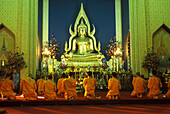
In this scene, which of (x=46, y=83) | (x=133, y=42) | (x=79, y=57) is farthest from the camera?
(x=79, y=57)

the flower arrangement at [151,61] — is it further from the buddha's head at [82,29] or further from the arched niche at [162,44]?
the buddha's head at [82,29]

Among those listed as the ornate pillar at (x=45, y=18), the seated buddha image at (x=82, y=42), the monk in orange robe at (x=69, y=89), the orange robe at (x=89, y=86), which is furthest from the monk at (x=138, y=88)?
the ornate pillar at (x=45, y=18)

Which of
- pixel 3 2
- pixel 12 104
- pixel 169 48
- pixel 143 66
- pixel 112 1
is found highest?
pixel 112 1

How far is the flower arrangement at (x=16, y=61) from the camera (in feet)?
32.7

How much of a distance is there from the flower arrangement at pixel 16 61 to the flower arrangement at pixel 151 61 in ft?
18.2

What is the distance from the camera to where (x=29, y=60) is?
1084 cm

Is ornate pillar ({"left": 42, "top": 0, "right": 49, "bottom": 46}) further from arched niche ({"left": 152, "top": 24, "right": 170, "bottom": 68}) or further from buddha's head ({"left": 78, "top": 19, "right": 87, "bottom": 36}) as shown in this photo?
arched niche ({"left": 152, "top": 24, "right": 170, "bottom": 68})

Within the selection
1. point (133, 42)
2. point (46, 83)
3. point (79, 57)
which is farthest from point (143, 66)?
point (46, 83)

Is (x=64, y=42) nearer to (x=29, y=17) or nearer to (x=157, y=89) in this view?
(x=29, y=17)

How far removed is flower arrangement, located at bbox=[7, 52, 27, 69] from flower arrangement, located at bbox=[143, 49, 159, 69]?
5.53 meters

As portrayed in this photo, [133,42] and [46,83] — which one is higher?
[133,42]

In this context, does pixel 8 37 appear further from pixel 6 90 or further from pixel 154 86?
pixel 154 86

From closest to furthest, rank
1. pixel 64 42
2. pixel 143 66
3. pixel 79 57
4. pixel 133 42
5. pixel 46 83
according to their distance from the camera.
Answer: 1. pixel 46 83
2. pixel 143 66
3. pixel 133 42
4. pixel 79 57
5. pixel 64 42

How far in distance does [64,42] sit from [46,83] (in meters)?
8.12
